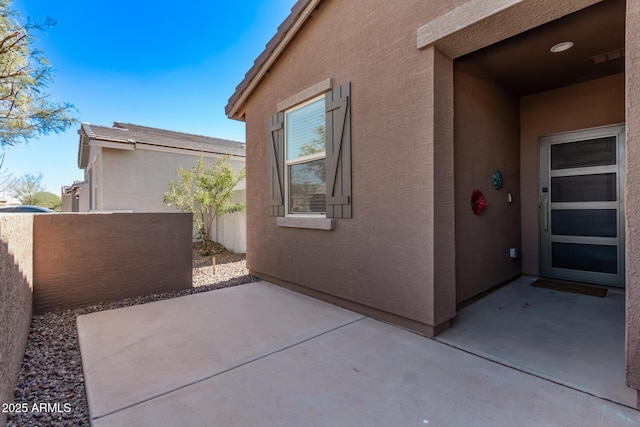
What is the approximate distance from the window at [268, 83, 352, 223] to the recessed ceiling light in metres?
2.36

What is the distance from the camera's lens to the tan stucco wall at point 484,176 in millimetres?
3676

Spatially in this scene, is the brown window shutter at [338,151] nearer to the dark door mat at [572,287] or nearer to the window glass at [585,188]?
the dark door mat at [572,287]

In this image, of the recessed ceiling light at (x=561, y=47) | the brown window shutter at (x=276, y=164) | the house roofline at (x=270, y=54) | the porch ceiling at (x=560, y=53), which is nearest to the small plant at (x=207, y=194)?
the house roofline at (x=270, y=54)

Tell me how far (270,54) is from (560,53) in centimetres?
402

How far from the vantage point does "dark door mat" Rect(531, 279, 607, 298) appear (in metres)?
4.10

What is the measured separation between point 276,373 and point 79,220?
3672 mm

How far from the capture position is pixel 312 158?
4.38m

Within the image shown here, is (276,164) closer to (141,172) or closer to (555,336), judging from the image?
(555,336)

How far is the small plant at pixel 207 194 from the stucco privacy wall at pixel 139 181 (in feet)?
1.46

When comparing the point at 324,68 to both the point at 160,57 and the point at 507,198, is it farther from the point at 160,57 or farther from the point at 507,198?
the point at 160,57

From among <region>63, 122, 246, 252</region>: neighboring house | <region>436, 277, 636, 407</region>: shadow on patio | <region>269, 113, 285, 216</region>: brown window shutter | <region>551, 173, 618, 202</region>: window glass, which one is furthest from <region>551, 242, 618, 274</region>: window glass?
<region>63, 122, 246, 252</region>: neighboring house

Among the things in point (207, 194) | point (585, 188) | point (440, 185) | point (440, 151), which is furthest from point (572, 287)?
point (207, 194)

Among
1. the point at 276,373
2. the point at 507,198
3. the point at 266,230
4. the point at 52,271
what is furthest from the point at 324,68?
the point at 52,271

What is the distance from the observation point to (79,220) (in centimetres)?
411
